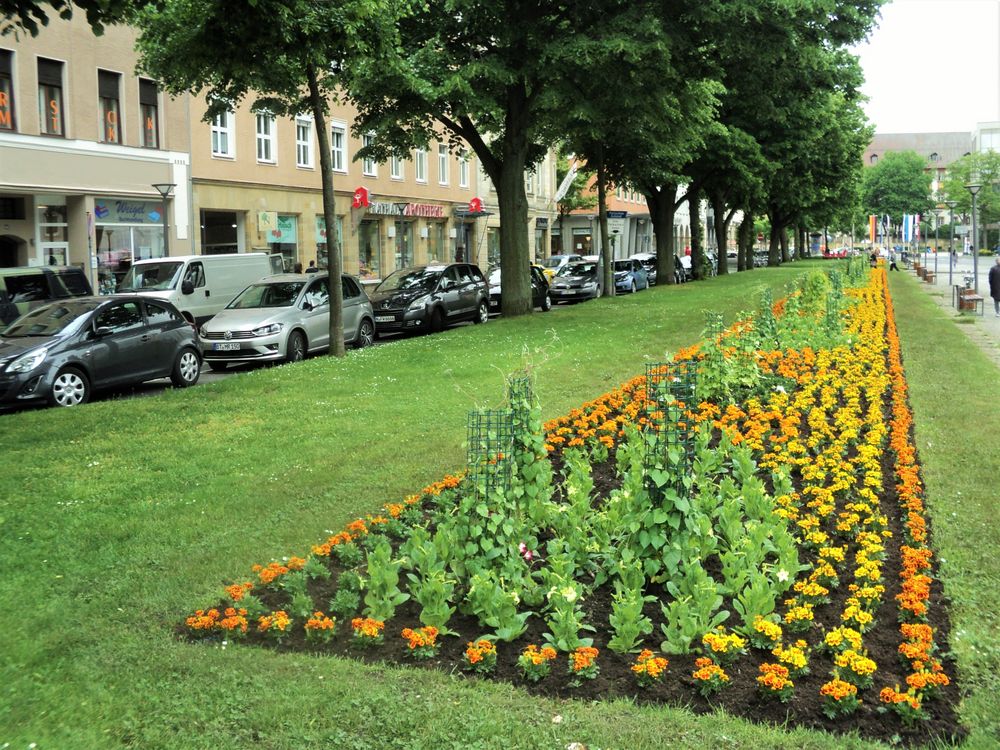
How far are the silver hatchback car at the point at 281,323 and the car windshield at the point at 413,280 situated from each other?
3021mm

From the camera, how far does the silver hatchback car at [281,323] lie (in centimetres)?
1767

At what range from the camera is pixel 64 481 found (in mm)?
7785

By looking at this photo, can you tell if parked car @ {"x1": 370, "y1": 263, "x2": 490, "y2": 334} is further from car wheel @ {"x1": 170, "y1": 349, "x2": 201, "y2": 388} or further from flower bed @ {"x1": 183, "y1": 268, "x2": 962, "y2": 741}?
flower bed @ {"x1": 183, "y1": 268, "x2": 962, "y2": 741}

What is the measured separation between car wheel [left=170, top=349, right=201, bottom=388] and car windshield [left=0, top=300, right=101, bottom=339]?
5.15ft

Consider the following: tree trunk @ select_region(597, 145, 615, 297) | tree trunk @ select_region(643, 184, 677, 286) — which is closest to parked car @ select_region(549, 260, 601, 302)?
tree trunk @ select_region(597, 145, 615, 297)

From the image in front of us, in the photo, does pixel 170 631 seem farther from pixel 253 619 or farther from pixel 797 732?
pixel 797 732

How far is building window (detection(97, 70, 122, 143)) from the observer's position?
29094mm

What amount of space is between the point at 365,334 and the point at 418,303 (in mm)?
2817

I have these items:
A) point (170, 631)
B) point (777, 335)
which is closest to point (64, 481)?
point (170, 631)

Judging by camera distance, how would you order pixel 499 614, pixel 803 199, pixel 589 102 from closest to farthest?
pixel 499 614, pixel 589 102, pixel 803 199

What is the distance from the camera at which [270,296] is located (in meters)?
19.1

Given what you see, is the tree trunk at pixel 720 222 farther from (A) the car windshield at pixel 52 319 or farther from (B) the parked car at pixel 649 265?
(A) the car windshield at pixel 52 319

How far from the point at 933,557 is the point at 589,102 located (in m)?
16.3

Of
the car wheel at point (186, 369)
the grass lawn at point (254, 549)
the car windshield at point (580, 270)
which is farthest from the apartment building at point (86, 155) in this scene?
the grass lawn at point (254, 549)
